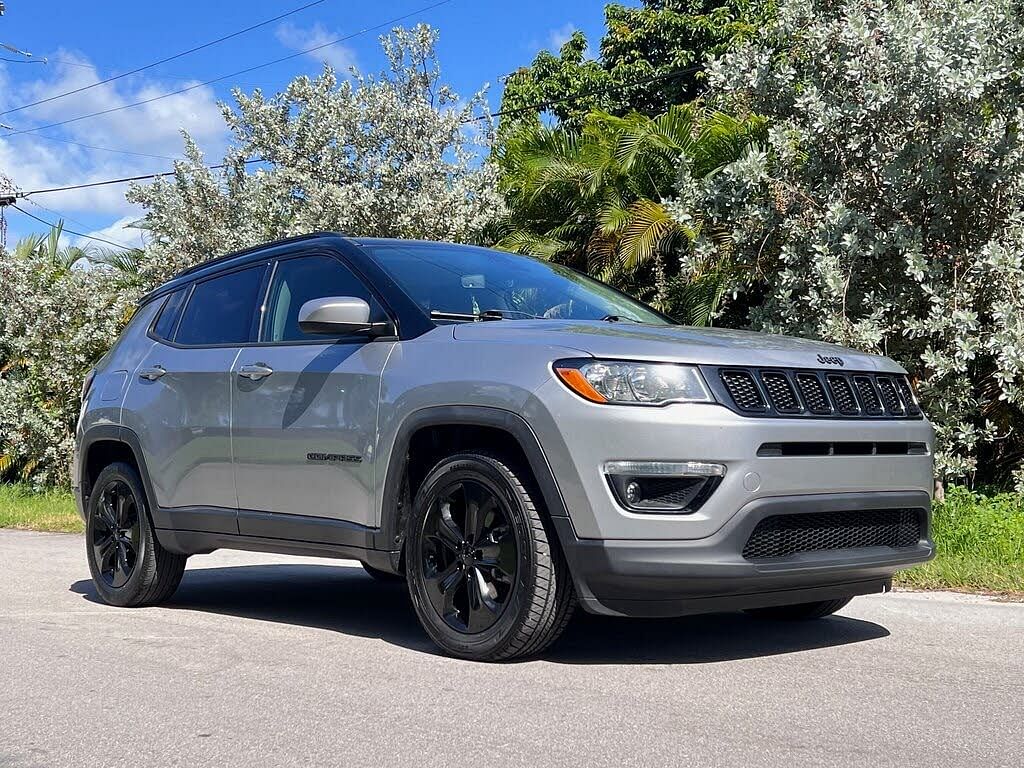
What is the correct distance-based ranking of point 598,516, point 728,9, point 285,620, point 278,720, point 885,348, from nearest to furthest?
point 278,720 → point 598,516 → point 285,620 → point 885,348 → point 728,9

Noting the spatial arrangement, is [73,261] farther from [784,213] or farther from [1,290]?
[784,213]

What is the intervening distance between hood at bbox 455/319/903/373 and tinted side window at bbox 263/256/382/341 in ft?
3.20

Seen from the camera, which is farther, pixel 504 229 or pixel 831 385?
pixel 504 229

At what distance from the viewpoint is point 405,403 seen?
548 centimetres

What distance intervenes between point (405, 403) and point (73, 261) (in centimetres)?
2075

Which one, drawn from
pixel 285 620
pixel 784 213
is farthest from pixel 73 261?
pixel 285 620

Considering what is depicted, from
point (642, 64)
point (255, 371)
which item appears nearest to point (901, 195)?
point (255, 371)

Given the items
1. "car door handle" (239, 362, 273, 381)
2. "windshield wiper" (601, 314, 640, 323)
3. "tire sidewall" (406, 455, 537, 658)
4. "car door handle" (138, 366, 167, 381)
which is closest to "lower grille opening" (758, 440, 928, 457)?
"tire sidewall" (406, 455, 537, 658)

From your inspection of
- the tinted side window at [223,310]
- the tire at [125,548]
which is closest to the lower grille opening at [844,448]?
the tinted side window at [223,310]

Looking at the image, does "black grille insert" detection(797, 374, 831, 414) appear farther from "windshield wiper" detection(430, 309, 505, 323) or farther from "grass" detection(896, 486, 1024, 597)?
"grass" detection(896, 486, 1024, 597)

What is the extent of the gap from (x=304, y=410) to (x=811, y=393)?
7.61 ft

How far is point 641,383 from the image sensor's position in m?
4.81

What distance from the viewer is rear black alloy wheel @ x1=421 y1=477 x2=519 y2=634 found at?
5.14 m

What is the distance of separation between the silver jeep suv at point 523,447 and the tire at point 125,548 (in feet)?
0.99
